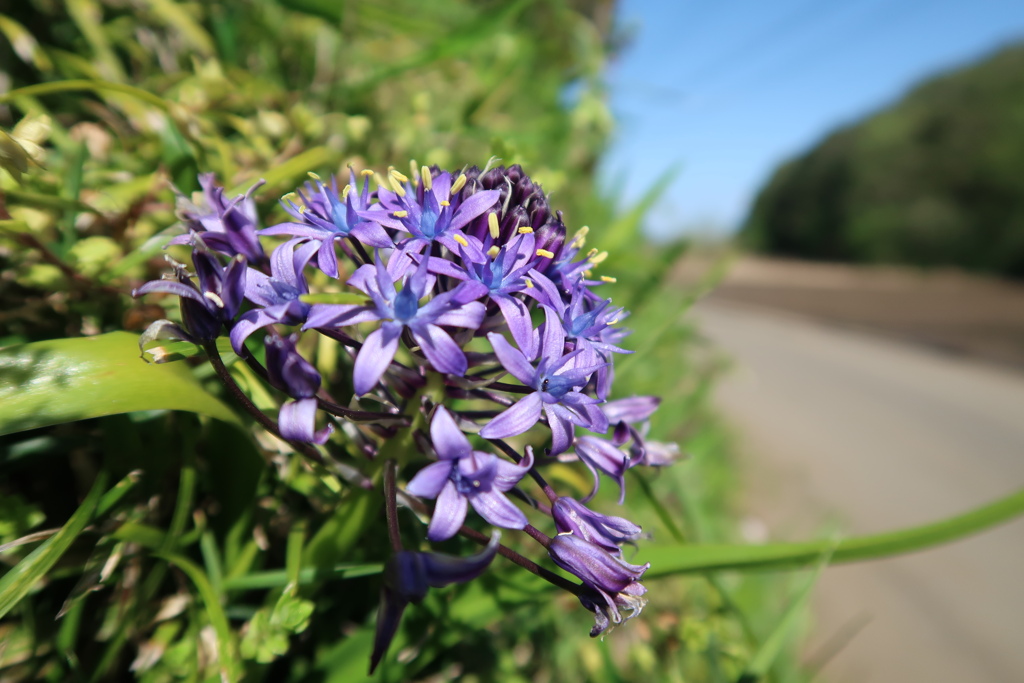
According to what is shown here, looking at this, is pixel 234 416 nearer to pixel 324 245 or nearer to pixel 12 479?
pixel 324 245

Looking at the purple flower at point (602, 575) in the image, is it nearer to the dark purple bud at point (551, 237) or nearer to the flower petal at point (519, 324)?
the flower petal at point (519, 324)

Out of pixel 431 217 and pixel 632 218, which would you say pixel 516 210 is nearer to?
pixel 431 217

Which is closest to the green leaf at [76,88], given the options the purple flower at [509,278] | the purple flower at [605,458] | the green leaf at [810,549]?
the purple flower at [509,278]

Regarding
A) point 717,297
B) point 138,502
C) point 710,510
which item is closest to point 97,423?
point 138,502

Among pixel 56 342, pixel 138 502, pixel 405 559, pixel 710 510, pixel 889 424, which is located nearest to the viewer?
pixel 405 559

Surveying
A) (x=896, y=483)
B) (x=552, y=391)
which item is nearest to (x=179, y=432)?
(x=552, y=391)

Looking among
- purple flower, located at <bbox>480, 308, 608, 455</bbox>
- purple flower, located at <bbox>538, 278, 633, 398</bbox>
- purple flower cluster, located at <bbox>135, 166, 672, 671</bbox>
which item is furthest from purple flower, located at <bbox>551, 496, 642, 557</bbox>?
purple flower, located at <bbox>538, 278, 633, 398</bbox>

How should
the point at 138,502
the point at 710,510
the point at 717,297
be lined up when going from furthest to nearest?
1. the point at 717,297
2. the point at 710,510
3. the point at 138,502
